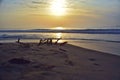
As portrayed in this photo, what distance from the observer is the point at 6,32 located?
594 inches

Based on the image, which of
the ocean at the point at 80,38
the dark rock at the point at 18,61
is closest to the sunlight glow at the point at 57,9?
the ocean at the point at 80,38

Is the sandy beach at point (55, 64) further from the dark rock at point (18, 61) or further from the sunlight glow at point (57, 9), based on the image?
the sunlight glow at point (57, 9)

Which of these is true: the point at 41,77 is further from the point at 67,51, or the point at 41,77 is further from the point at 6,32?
the point at 6,32

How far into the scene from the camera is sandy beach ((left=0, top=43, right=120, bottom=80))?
7.24m

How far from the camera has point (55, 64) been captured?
8.23 metres

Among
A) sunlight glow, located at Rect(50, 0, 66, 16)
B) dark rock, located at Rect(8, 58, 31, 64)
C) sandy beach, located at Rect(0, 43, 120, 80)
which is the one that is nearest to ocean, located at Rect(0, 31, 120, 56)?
sandy beach, located at Rect(0, 43, 120, 80)

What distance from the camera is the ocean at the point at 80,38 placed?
11895 mm

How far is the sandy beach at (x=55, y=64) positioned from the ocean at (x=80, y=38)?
1.36m

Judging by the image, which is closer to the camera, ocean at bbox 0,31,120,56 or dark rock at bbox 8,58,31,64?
dark rock at bbox 8,58,31,64

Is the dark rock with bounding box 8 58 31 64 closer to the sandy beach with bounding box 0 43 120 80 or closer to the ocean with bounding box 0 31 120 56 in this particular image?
A: the sandy beach with bounding box 0 43 120 80

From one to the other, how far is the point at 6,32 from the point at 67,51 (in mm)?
5578

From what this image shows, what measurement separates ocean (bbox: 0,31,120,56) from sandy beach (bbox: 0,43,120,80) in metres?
1.36

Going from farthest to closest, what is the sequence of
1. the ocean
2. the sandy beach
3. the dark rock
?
Answer: 1. the ocean
2. the dark rock
3. the sandy beach

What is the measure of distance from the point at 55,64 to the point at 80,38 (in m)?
6.13
